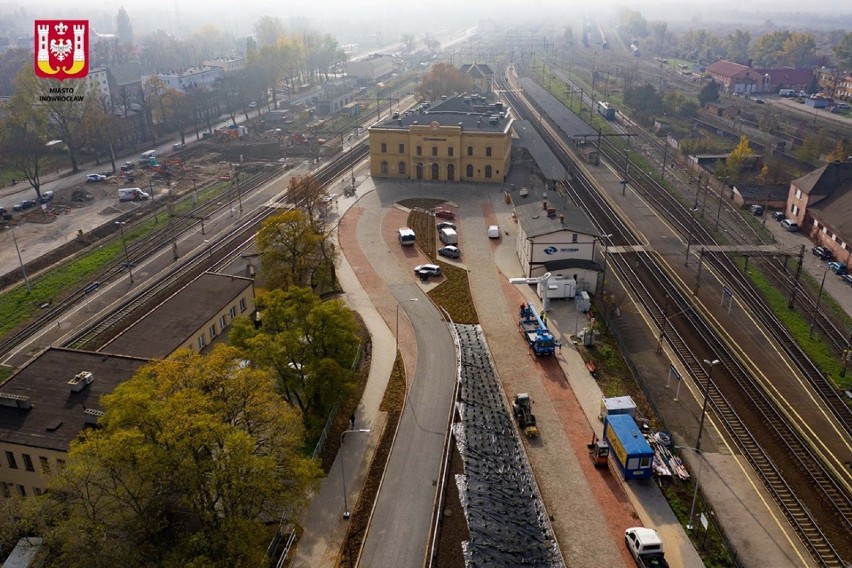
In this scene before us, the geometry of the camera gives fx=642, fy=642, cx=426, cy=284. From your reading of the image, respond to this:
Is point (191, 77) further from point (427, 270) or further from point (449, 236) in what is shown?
point (427, 270)

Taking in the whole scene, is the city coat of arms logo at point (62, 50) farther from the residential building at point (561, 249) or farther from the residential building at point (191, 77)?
the residential building at point (561, 249)

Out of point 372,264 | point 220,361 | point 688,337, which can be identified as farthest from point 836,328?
point 220,361

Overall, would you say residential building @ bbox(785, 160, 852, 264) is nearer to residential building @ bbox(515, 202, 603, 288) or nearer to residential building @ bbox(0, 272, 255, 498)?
residential building @ bbox(515, 202, 603, 288)

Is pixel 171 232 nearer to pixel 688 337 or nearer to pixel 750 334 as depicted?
pixel 688 337

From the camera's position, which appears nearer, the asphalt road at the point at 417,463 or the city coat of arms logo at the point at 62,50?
the asphalt road at the point at 417,463

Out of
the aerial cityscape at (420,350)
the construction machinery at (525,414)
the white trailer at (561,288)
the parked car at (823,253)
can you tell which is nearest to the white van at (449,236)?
the aerial cityscape at (420,350)

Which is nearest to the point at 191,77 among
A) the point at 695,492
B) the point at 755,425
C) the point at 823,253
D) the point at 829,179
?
the point at 829,179
